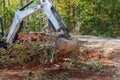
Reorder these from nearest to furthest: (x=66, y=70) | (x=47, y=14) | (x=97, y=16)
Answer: (x=47, y=14) < (x=66, y=70) < (x=97, y=16)

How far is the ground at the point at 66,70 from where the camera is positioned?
9.80m

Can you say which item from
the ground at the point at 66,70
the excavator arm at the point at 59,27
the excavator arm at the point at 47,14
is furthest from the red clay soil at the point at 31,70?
the excavator arm at the point at 47,14

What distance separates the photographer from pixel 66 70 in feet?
35.6

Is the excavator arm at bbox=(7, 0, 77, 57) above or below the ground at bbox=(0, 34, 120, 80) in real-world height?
above

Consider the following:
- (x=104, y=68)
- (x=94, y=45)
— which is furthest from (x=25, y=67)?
(x=94, y=45)

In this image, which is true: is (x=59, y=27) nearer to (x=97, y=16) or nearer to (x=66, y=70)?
(x=66, y=70)

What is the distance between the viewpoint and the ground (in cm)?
980

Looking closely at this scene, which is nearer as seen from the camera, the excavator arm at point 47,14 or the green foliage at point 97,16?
the excavator arm at point 47,14

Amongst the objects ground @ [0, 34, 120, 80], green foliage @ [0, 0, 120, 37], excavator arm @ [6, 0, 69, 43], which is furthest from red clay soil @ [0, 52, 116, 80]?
green foliage @ [0, 0, 120, 37]

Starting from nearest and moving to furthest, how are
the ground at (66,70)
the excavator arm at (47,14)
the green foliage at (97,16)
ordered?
the ground at (66,70)
the excavator arm at (47,14)
the green foliage at (97,16)

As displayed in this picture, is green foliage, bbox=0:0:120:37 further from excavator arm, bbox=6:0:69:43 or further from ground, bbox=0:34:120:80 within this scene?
excavator arm, bbox=6:0:69:43

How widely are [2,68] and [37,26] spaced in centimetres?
1703

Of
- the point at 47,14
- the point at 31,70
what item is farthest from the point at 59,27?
the point at 31,70

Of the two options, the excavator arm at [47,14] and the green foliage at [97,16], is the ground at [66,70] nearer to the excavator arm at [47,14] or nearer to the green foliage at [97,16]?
the excavator arm at [47,14]
